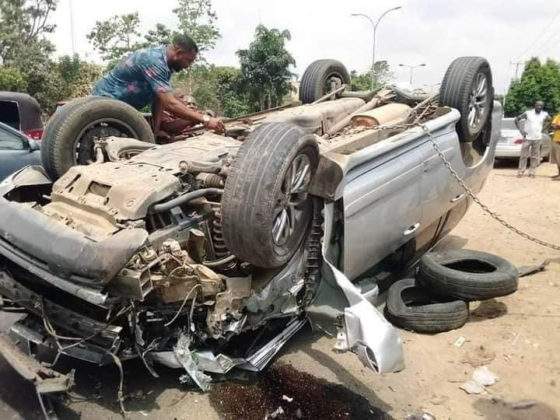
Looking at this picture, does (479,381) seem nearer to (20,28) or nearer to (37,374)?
(37,374)

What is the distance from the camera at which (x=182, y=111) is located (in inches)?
189

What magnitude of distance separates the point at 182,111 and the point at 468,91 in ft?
8.13

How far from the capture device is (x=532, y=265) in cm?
564

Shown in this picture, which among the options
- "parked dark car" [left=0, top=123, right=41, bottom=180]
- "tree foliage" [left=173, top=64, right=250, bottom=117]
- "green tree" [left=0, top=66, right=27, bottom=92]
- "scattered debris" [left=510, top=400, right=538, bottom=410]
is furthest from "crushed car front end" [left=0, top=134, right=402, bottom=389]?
"green tree" [left=0, top=66, right=27, bottom=92]

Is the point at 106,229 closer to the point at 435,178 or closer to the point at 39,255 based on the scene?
the point at 39,255

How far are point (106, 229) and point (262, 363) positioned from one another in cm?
127

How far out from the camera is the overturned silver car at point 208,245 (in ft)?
9.87

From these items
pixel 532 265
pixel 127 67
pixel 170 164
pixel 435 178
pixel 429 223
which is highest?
pixel 127 67

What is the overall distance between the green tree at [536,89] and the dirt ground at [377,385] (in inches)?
1236

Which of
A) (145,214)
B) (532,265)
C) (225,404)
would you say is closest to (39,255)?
(145,214)

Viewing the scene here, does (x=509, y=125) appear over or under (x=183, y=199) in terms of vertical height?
under

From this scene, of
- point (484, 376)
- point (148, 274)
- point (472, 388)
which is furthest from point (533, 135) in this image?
point (148, 274)

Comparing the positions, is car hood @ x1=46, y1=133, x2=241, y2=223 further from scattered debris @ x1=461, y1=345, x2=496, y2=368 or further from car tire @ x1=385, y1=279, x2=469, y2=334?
scattered debris @ x1=461, y1=345, x2=496, y2=368

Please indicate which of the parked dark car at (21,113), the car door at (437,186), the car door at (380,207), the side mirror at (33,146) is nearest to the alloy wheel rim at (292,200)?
the car door at (380,207)
